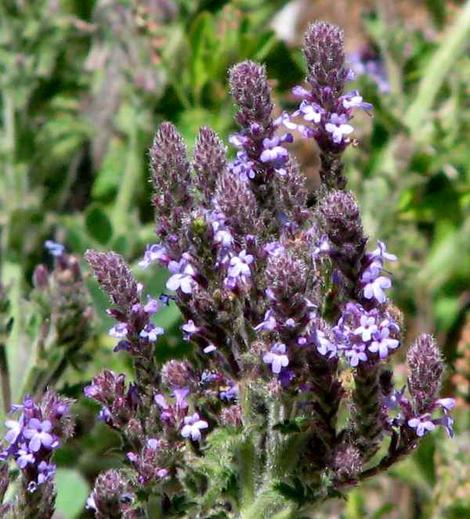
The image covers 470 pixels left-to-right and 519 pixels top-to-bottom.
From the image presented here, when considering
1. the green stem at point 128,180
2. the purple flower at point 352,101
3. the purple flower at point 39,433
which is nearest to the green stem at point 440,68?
the green stem at point 128,180

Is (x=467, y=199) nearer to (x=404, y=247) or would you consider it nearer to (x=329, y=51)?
(x=404, y=247)

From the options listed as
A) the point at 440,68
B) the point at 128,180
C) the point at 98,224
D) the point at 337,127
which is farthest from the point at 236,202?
the point at 440,68

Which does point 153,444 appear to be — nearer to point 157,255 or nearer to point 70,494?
point 157,255

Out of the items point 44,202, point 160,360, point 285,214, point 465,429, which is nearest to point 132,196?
point 44,202

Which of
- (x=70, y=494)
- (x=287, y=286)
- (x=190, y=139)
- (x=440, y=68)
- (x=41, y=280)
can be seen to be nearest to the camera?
(x=287, y=286)

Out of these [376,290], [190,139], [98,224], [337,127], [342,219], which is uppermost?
[190,139]

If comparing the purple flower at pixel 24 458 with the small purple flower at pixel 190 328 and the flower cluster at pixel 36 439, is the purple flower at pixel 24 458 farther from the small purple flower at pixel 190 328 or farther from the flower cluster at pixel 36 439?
the small purple flower at pixel 190 328
